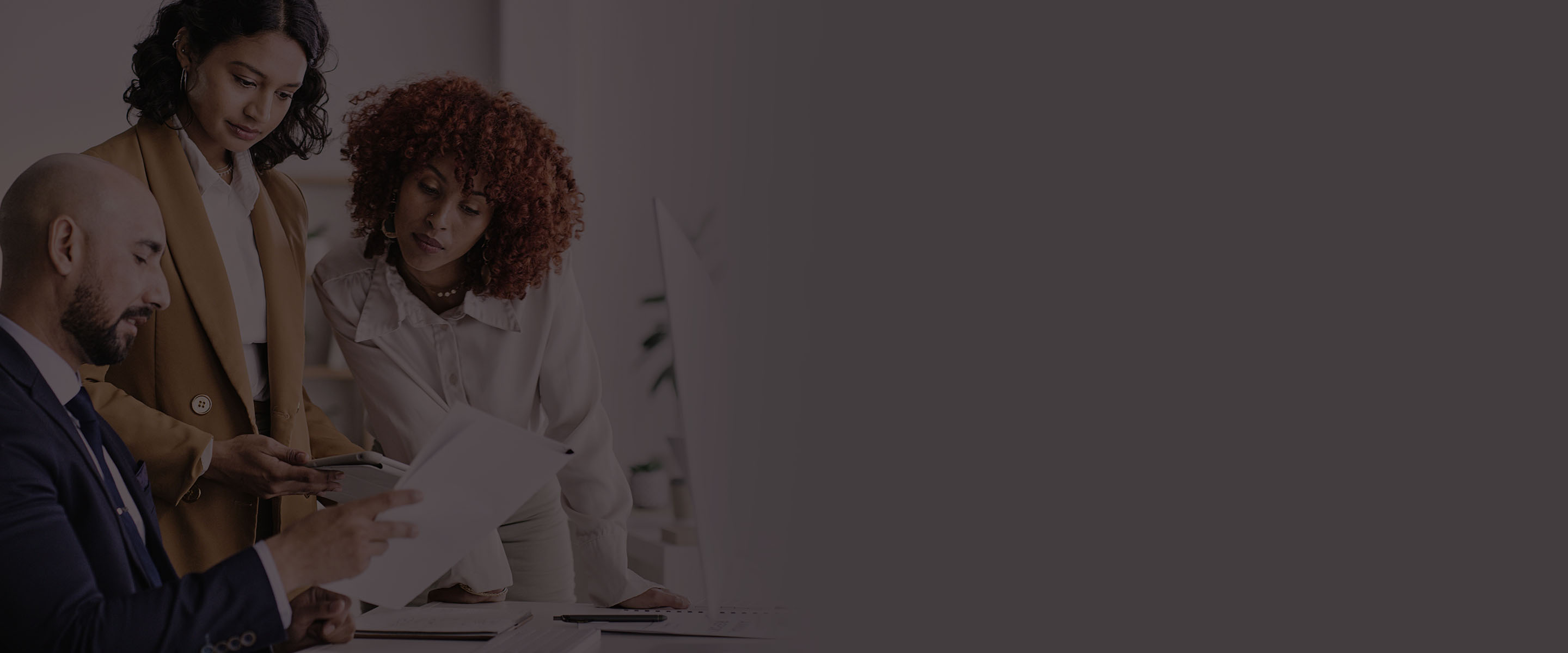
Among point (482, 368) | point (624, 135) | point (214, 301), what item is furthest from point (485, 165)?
point (624, 135)

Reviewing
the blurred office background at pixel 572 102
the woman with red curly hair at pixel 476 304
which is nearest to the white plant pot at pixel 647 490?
the blurred office background at pixel 572 102

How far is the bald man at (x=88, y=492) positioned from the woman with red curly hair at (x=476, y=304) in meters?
0.52

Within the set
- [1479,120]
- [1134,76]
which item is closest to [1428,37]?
[1479,120]

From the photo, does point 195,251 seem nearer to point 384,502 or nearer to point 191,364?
point 191,364

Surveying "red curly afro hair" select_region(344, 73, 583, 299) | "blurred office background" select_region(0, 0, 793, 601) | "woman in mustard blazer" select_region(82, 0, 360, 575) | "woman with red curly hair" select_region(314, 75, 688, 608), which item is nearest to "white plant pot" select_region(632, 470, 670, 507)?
"blurred office background" select_region(0, 0, 793, 601)

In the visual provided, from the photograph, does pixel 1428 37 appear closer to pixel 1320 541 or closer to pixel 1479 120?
pixel 1479 120

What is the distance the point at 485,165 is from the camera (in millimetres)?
1541

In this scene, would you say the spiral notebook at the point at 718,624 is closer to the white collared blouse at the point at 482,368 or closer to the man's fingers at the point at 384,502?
the white collared blouse at the point at 482,368

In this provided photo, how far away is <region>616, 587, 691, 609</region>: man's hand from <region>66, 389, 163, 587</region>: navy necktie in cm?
55

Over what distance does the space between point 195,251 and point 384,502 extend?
0.67m

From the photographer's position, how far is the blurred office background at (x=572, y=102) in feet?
10.5

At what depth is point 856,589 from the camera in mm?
871

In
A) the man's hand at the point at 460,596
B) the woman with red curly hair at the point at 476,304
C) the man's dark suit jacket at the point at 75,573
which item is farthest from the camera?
the woman with red curly hair at the point at 476,304

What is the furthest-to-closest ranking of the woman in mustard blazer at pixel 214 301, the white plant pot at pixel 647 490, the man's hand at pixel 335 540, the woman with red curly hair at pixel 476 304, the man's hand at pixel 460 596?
the white plant pot at pixel 647 490 → the woman with red curly hair at pixel 476 304 → the man's hand at pixel 460 596 → the woman in mustard blazer at pixel 214 301 → the man's hand at pixel 335 540
